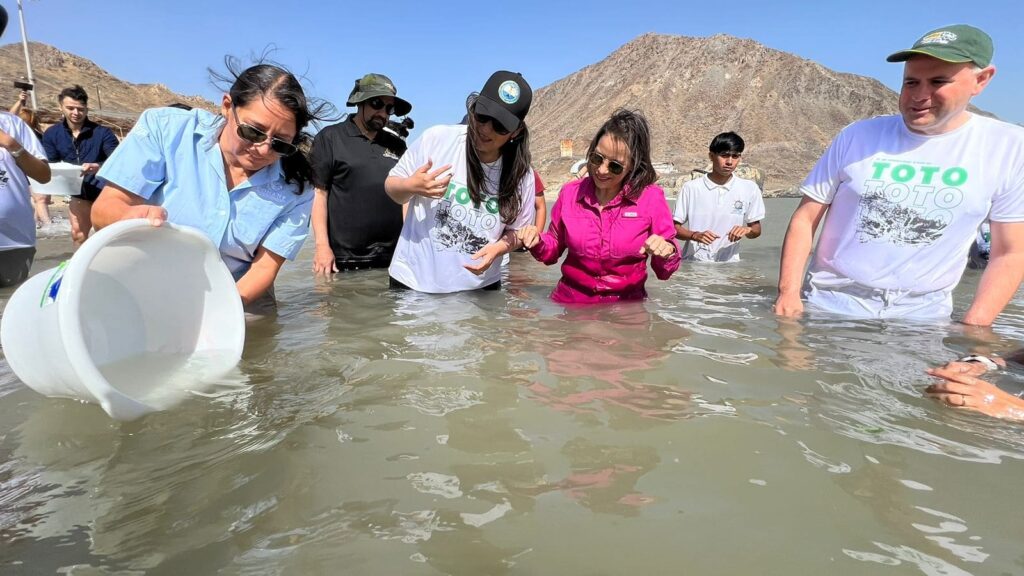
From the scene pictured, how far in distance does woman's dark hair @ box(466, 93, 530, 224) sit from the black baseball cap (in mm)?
213

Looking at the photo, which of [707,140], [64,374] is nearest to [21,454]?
[64,374]

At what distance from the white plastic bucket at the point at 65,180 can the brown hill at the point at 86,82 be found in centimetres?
3664

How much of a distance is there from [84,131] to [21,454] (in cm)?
644

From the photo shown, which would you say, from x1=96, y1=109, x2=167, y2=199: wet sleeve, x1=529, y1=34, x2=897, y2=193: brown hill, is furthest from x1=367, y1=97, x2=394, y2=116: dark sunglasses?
x1=529, y1=34, x2=897, y2=193: brown hill

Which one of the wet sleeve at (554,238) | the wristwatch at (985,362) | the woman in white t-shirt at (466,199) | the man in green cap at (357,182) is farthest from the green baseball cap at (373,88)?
the wristwatch at (985,362)

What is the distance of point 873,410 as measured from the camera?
218 cm

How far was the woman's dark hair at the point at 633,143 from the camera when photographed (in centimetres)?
338

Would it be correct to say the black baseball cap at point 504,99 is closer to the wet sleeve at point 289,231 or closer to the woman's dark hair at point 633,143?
the woman's dark hair at point 633,143

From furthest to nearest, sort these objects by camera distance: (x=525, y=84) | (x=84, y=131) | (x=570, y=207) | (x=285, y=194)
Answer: (x=84, y=131)
(x=570, y=207)
(x=525, y=84)
(x=285, y=194)

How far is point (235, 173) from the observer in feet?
9.64

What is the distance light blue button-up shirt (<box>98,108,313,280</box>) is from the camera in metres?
2.64

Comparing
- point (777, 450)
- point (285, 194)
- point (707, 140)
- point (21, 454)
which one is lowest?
point (21, 454)

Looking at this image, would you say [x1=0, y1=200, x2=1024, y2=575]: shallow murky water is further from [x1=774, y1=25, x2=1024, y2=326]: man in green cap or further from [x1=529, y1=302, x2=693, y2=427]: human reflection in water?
[x1=774, y1=25, x2=1024, y2=326]: man in green cap

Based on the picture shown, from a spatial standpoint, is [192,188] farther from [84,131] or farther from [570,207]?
[84,131]
